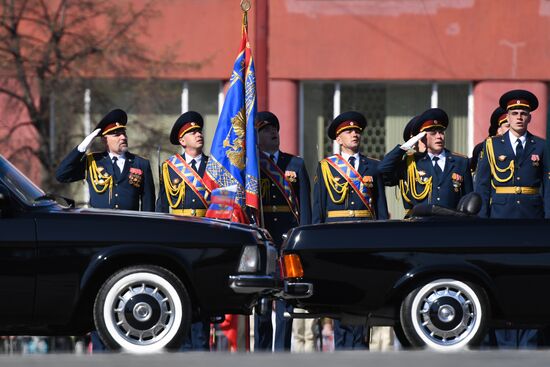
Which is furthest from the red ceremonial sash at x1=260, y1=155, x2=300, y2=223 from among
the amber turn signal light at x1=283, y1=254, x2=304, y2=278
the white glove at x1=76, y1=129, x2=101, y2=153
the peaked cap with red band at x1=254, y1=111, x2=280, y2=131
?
the amber turn signal light at x1=283, y1=254, x2=304, y2=278

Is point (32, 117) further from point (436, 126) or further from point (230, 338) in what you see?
point (436, 126)

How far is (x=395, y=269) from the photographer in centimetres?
988

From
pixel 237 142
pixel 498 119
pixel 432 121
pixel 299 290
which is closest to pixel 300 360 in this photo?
pixel 299 290

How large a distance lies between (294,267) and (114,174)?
9.21ft

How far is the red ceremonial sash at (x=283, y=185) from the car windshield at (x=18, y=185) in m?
3.13

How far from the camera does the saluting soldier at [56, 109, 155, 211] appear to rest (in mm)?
12258

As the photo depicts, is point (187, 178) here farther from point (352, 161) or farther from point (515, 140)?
point (515, 140)

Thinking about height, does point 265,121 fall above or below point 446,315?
above

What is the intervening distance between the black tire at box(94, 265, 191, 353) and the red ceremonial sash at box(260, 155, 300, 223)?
3316 millimetres

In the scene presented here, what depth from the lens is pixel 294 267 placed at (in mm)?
9992

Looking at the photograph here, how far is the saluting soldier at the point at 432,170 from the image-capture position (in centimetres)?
1228

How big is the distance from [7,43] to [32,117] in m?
1.10

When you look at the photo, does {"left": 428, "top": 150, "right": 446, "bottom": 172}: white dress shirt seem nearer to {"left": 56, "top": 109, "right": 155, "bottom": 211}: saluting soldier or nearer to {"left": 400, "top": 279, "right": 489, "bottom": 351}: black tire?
{"left": 56, "top": 109, "right": 155, "bottom": 211}: saluting soldier

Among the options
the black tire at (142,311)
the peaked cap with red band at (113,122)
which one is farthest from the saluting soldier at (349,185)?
the black tire at (142,311)
